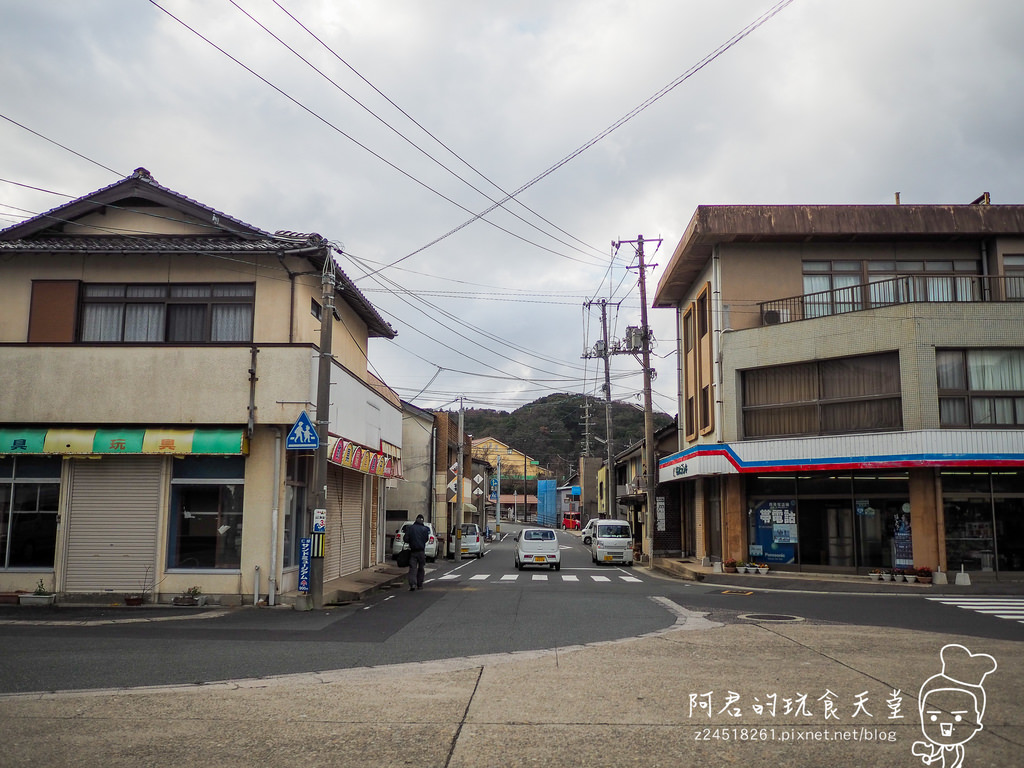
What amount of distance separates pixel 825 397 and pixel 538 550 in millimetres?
11746

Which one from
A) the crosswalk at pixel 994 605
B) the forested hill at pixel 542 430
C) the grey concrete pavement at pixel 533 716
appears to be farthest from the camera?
the forested hill at pixel 542 430

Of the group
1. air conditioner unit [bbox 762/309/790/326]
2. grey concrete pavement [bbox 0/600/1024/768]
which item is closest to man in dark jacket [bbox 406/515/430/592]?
grey concrete pavement [bbox 0/600/1024/768]

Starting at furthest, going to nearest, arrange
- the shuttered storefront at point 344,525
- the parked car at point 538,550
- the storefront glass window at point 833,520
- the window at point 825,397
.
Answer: the parked car at point 538,550 → the window at point 825,397 → the storefront glass window at point 833,520 → the shuttered storefront at point 344,525

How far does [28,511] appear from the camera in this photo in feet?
55.0

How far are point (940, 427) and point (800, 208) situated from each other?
27.5 ft

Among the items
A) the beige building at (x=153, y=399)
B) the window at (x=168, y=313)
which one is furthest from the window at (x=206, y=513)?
the window at (x=168, y=313)

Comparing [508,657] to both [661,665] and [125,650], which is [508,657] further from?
[125,650]

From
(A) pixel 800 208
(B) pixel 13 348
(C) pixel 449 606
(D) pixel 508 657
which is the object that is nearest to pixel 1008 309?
(A) pixel 800 208

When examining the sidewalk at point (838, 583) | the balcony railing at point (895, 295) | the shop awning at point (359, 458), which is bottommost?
the sidewalk at point (838, 583)

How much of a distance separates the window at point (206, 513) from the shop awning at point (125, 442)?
0.56 m

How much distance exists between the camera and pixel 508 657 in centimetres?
1013

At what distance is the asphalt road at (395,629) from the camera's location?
9.39 metres

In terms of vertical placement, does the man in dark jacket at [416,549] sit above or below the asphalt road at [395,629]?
above

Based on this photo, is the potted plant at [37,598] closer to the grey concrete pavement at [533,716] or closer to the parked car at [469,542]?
the grey concrete pavement at [533,716]
